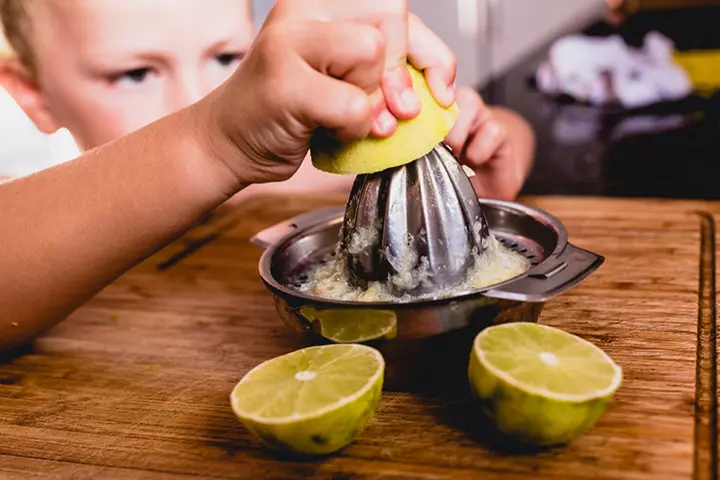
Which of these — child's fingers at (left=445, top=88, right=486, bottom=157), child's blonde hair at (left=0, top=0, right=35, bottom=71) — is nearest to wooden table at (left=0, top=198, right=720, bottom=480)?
child's fingers at (left=445, top=88, right=486, bottom=157)

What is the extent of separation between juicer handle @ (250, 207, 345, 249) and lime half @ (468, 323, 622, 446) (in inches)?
16.2

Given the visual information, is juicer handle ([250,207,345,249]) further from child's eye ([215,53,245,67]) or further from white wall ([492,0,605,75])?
white wall ([492,0,605,75])

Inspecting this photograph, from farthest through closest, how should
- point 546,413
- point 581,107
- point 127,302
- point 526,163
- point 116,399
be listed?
1. point 581,107
2. point 526,163
3. point 127,302
4. point 116,399
5. point 546,413

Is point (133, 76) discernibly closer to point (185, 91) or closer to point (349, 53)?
point (185, 91)

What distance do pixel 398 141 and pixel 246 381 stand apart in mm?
320

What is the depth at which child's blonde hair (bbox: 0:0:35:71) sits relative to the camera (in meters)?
1.75

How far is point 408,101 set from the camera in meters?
0.86

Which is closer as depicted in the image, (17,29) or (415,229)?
(415,229)

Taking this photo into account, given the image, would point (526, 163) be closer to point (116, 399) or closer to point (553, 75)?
point (553, 75)

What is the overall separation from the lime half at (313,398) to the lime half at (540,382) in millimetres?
117

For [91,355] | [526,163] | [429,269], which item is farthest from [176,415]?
[526,163]

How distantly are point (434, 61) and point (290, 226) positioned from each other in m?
0.37

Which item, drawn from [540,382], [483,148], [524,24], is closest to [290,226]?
[483,148]

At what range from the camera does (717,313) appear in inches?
41.1
